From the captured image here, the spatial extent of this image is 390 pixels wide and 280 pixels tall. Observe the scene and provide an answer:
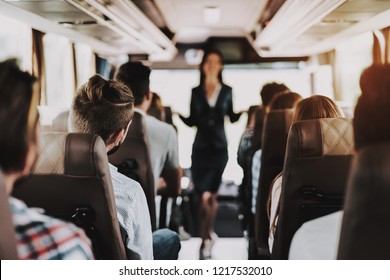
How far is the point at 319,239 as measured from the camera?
4.13 ft

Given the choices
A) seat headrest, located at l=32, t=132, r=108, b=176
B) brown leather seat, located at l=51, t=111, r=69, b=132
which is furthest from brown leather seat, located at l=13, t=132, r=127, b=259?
brown leather seat, located at l=51, t=111, r=69, b=132

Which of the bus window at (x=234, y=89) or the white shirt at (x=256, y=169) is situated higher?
the bus window at (x=234, y=89)

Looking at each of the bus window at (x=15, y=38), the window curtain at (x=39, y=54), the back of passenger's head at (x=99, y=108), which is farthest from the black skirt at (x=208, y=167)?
the back of passenger's head at (x=99, y=108)

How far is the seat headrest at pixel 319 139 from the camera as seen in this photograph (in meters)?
1.46

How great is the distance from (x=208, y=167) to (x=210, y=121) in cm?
35

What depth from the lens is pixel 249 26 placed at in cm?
564

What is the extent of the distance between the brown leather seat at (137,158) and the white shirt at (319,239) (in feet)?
3.40

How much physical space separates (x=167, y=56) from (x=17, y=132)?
18.0ft

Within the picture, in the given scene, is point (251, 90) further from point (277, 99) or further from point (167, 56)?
point (277, 99)

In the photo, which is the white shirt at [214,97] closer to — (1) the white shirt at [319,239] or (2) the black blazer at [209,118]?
(2) the black blazer at [209,118]

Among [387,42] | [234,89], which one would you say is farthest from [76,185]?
[234,89]

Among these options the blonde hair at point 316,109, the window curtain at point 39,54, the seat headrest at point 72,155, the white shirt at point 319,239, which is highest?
the window curtain at point 39,54

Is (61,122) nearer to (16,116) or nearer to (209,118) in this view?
(16,116)

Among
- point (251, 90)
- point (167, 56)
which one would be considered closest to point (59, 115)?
point (251, 90)
